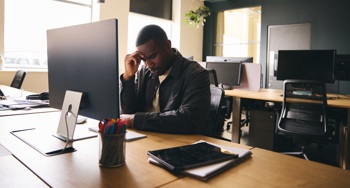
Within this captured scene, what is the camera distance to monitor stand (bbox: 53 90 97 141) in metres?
1.11

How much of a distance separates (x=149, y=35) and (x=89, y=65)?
46 centimetres

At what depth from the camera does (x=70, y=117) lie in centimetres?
115

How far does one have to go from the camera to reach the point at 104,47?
974 millimetres

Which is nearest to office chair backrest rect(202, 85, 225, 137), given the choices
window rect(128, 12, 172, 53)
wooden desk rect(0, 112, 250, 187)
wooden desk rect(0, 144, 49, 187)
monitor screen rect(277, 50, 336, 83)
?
wooden desk rect(0, 112, 250, 187)

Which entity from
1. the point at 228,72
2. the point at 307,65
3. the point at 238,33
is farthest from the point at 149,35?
the point at 238,33

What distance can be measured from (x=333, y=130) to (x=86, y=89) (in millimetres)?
2646

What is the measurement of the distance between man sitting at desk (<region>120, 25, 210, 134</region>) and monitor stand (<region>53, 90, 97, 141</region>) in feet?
0.97

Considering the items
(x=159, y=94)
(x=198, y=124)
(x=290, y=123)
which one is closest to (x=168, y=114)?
(x=198, y=124)

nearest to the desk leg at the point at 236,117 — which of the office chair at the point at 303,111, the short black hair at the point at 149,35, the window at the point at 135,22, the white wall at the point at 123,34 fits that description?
the office chair at the point at 303,111

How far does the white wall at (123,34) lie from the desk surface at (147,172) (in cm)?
162

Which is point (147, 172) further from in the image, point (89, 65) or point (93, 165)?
point (89, 65)

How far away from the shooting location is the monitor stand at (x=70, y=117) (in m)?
1.11

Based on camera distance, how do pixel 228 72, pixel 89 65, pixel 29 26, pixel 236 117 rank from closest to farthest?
pixel 89 65 → pixel 236 117 → pixel 228 72 → pixel 29 26

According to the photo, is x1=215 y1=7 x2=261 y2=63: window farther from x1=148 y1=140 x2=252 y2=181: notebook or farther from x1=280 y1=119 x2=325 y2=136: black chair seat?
x1=148 y1=140 x2=252 y2=181: notebook
